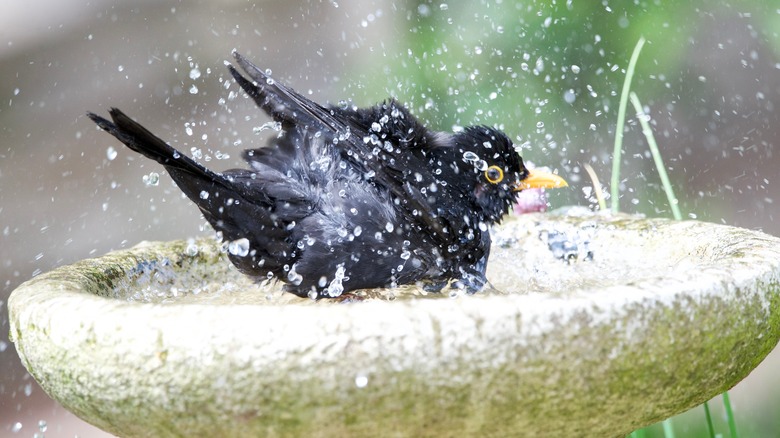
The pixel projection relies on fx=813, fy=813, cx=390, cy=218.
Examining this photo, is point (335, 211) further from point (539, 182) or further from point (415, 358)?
point (415, 358)

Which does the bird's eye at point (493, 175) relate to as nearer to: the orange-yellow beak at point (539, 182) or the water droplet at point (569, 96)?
the orange-yellow beak at point (539, 182)

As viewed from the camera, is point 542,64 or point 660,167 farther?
point 542,64

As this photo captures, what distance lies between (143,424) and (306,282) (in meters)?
1.05

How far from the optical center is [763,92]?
6055 mm

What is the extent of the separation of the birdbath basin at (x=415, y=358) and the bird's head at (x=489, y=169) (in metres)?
1.24

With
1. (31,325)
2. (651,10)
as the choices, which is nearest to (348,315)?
(31,325)

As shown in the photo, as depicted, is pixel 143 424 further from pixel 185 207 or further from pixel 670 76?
pixel 185 207

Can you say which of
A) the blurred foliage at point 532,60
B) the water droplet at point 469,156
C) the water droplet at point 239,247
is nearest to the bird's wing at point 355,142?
the water droplet at point 469,156

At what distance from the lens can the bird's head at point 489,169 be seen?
2.87 m

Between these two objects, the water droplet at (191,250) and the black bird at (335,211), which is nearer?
the black bird at (335,211)

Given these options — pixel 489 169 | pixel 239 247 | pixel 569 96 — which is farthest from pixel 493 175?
pixel 569 96

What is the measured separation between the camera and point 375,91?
500cm

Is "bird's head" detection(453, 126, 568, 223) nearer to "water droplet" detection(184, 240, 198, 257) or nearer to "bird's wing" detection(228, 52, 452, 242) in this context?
"bird's wing" detection(228, 52, 452, 242)

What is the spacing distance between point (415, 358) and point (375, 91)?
3787 mm
